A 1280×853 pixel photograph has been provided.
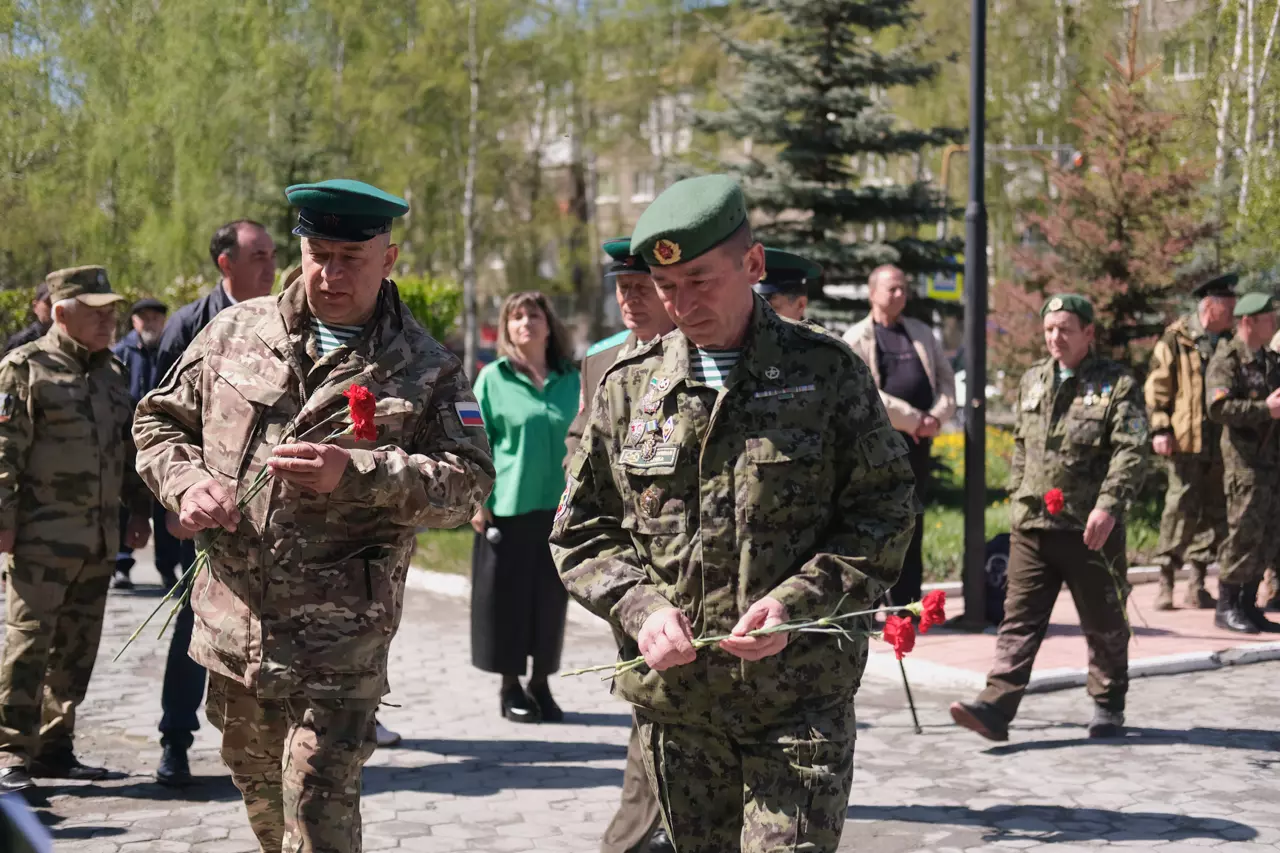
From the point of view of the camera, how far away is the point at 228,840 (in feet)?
19.6

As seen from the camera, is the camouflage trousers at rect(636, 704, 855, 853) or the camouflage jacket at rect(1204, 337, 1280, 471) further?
the camouflage jacket at rect(1204, 337, 1280, 471)

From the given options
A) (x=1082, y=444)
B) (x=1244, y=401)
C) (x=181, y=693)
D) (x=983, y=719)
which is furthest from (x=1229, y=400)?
(x=181, y=693)

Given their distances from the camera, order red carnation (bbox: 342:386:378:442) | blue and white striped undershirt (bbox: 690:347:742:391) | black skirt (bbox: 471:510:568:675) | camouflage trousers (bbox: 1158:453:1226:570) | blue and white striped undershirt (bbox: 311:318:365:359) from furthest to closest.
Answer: camouflage trousers (bbox: 1158:453:1226:570), black skirt (bbox: 471:510:568:675), blue and white striped undershirt (bbox: 311:318:365:359), red carnation (bbox: 342:386:378:442), blue and white striped undershirt (bbox: 690:347:742:391)

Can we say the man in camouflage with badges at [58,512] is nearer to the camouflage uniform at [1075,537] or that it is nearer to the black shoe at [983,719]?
the black shoe at [983,719]

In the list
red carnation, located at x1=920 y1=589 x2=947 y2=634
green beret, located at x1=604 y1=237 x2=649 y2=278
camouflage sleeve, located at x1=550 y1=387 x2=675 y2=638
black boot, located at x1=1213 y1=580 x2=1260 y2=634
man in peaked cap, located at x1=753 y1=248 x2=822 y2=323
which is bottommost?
black boot, located at x1=1213 y1=580 x2=1260 y2=634

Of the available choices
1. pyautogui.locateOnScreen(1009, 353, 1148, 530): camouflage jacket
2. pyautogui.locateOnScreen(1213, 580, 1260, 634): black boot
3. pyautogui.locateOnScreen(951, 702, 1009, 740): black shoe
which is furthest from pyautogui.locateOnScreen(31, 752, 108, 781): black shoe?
pyautogui.locateOnScreen(1213, 580, 1260, 634): black boot

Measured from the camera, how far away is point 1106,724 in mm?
7809

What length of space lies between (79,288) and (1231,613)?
800 centimetres

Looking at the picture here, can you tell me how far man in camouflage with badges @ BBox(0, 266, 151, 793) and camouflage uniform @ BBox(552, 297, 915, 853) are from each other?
3.78 metres

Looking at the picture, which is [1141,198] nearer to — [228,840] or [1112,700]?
[1112,700]

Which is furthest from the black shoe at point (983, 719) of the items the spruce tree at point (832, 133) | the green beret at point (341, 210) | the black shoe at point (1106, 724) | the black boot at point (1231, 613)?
the spruce tree at point (832, 133)

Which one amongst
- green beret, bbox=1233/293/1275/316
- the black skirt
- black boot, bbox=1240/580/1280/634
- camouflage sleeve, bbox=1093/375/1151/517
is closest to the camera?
camouflage sleeve, bbox=1093/375/1151/517

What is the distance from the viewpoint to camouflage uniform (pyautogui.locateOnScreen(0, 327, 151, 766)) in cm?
663

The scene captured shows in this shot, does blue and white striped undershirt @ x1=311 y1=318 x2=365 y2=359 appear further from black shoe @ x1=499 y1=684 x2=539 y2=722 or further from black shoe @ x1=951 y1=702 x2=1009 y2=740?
black shoe @ x1=951 y1=702 x2=1009 y2=740
